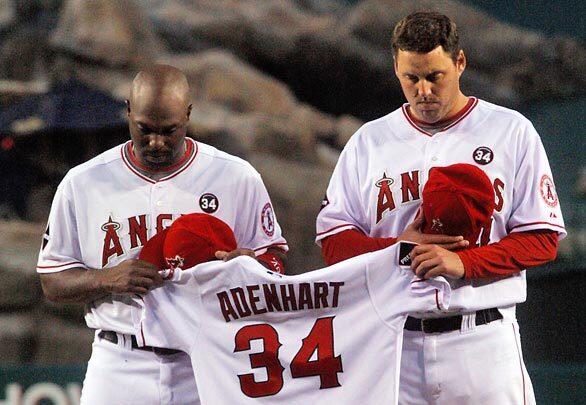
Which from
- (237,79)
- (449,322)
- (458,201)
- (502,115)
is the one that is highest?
(237,79)

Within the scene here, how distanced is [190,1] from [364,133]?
11.8ft

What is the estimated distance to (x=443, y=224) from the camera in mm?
1935

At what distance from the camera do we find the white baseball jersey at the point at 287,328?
2004 millimetres

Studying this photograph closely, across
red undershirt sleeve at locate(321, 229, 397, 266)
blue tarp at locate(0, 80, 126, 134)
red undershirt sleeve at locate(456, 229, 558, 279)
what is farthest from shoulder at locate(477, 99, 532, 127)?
blue tarp at locate(0, 80, 126, 134)

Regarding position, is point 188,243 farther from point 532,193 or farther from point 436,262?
point 532,193

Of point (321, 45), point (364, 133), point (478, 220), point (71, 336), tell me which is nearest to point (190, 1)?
point (321, 45)

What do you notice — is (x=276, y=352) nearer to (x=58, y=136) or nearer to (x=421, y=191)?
(x=421, y=191)

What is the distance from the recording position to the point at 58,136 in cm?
529

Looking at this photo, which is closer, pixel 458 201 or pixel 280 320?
pixel 458 201

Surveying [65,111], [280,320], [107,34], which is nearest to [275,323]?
[280,320]

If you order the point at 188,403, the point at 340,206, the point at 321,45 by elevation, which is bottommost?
the point at 188,403

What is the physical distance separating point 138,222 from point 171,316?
0.23 meters

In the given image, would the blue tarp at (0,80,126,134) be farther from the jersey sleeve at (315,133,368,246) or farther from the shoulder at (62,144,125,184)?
the jersey sleeve at (315,133,368,246)

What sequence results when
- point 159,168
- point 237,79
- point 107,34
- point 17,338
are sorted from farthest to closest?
point 107,34, point 237,79, point 17,338, point 159,168
